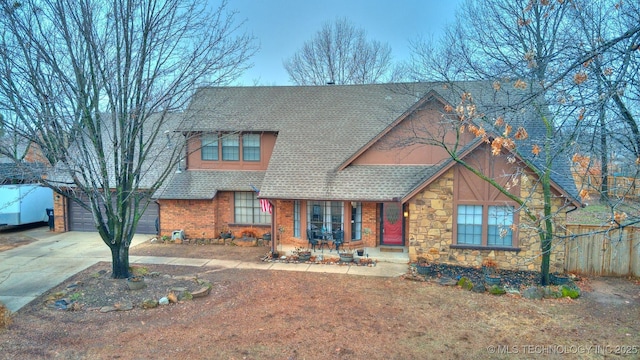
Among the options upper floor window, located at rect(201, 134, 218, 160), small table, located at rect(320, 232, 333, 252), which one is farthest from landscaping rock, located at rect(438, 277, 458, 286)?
upper floor window, located at rect(201, 134, 218, 160)

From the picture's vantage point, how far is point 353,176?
1486 cm

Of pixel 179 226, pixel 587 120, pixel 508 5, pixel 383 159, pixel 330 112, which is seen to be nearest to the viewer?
pixel 587 120

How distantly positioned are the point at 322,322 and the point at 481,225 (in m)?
6.81

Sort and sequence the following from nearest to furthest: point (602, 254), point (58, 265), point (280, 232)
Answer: point (602, 254), point (58, 265), point (280, 232)

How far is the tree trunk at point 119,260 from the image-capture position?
11131 millimetres

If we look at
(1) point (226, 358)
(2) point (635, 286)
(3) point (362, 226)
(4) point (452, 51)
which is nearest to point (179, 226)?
(3) point (362, 226)

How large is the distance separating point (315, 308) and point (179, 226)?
9.69 m

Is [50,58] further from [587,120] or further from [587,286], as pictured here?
[587,286]

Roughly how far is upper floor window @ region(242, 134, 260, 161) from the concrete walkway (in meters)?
5.29

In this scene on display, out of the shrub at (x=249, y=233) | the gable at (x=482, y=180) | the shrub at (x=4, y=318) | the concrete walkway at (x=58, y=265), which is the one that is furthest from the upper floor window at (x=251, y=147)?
the shrub at (x=4, y=318)

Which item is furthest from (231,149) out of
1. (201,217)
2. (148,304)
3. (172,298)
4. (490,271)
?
(490,271)

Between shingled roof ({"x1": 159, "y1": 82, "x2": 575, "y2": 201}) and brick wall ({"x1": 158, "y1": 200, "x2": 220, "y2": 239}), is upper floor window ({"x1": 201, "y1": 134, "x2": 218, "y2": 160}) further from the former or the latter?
brick wall ({"x1": 158, "y1": 200, "x2": 220, "y2": 239})

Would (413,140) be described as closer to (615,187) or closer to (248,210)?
(248,210)

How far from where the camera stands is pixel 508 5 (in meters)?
12.2
